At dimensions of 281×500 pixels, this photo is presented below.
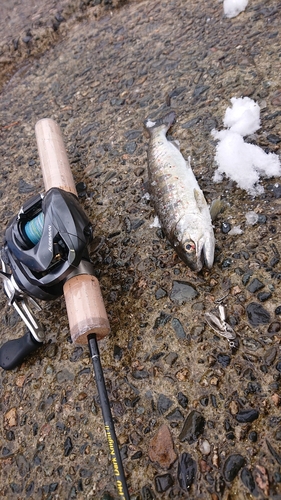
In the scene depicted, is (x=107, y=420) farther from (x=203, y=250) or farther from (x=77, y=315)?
(x=203, y=250)

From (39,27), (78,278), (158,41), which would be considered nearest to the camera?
(78,278)

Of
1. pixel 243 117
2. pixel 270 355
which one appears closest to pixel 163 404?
pixel 270 355

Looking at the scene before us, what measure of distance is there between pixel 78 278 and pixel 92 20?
5162 mm

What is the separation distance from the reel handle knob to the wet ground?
0.11 m

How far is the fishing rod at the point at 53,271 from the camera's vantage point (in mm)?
2469

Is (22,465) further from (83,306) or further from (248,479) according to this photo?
(248,479)

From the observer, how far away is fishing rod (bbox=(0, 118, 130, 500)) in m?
2.47

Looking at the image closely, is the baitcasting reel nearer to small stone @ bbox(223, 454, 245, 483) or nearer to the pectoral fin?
the pectoral fin

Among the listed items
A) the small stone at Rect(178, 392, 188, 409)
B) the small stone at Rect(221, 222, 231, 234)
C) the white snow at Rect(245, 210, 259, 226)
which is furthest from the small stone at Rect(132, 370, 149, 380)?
the white snow at Rect(245, 210, 259, 226)

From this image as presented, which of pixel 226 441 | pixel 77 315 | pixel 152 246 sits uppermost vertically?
pixel 77 315

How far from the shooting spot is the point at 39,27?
628cm

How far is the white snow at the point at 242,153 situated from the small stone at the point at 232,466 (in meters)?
1.97

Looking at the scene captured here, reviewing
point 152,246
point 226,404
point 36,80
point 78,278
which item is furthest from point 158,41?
point 226,404

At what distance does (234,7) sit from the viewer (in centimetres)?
472
